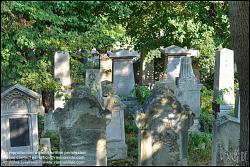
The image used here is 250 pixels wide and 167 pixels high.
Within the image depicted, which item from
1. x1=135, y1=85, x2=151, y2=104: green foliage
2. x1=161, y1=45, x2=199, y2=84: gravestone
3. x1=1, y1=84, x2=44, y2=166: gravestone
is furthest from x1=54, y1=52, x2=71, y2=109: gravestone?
x1=161, y1=45, x2=199, y2=84: gravestone

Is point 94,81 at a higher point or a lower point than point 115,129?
higher

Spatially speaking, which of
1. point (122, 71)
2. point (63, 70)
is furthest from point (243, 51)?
point (122, 71)

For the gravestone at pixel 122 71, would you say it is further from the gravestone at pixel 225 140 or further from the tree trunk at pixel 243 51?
the tree trunk at pixel 243 51

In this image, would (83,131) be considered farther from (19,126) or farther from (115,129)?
(115,129)

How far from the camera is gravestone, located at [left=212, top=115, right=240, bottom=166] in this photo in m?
8.13

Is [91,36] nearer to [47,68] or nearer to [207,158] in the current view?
[47,68]

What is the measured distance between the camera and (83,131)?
321 inches

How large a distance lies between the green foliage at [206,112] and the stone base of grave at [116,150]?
2944 mm

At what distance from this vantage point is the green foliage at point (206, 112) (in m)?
12.1

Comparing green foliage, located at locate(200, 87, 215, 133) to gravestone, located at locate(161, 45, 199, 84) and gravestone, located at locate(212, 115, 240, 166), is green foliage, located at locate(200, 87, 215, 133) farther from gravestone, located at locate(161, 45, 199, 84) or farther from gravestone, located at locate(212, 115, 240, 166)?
gravestone, located at locate(212, 115, 240, 166)

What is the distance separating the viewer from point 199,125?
477 inches

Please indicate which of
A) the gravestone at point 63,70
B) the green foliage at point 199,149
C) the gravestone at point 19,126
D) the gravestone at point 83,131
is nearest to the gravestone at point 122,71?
the gravestone at point 63,70

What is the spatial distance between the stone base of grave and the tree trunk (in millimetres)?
3623

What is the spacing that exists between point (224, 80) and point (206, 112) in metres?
1.11
